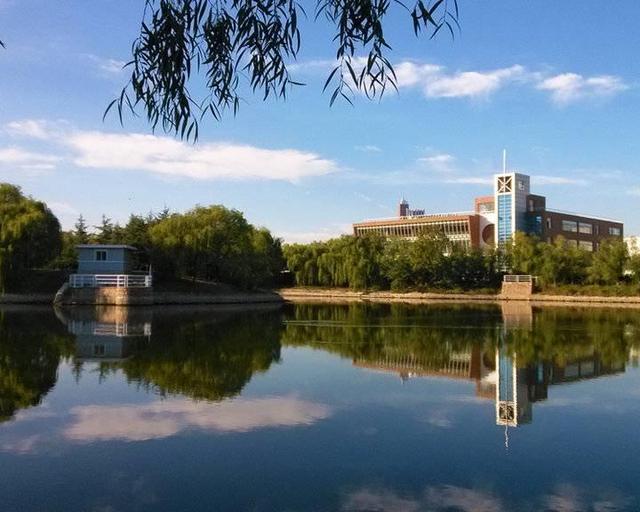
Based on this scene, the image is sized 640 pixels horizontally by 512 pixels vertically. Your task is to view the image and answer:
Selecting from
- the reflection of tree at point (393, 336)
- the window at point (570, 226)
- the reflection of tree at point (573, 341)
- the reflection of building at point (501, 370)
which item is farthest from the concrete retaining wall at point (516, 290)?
the reflection of building at point (501, 370)

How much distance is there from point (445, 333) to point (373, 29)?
19351mm

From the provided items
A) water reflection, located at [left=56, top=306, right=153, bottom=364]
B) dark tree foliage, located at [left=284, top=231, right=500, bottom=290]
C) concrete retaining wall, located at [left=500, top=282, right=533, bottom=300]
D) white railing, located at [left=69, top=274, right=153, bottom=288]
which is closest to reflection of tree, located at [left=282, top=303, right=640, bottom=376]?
water reflection, located at [left=56, top=306, right=153, bottom=364]

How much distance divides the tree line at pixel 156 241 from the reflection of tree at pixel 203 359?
50.8 feet

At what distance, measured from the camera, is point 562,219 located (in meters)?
73.6

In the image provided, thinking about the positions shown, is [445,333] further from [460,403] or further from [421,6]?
[421,6]

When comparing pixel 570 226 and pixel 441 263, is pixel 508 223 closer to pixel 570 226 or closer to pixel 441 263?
pixel 570 226

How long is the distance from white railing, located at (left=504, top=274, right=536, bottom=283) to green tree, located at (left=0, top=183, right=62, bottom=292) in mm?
37076

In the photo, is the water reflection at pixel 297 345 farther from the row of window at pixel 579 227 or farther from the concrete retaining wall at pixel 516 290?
the row of window at pixel 579 227

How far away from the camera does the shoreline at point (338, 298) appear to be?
121 feet

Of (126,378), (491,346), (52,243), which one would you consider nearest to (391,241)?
(52,243)

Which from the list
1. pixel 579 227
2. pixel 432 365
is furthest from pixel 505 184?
pixel 432 365

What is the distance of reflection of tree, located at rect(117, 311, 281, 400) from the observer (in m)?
11.1

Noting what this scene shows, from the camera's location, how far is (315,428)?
820 cm

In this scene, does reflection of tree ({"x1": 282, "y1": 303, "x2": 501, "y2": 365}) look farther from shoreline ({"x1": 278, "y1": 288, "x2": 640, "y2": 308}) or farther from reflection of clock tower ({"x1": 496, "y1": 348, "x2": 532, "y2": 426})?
shoreline ({"x1": 278, "y1": 288, "x2": 640, "y2": 308})
